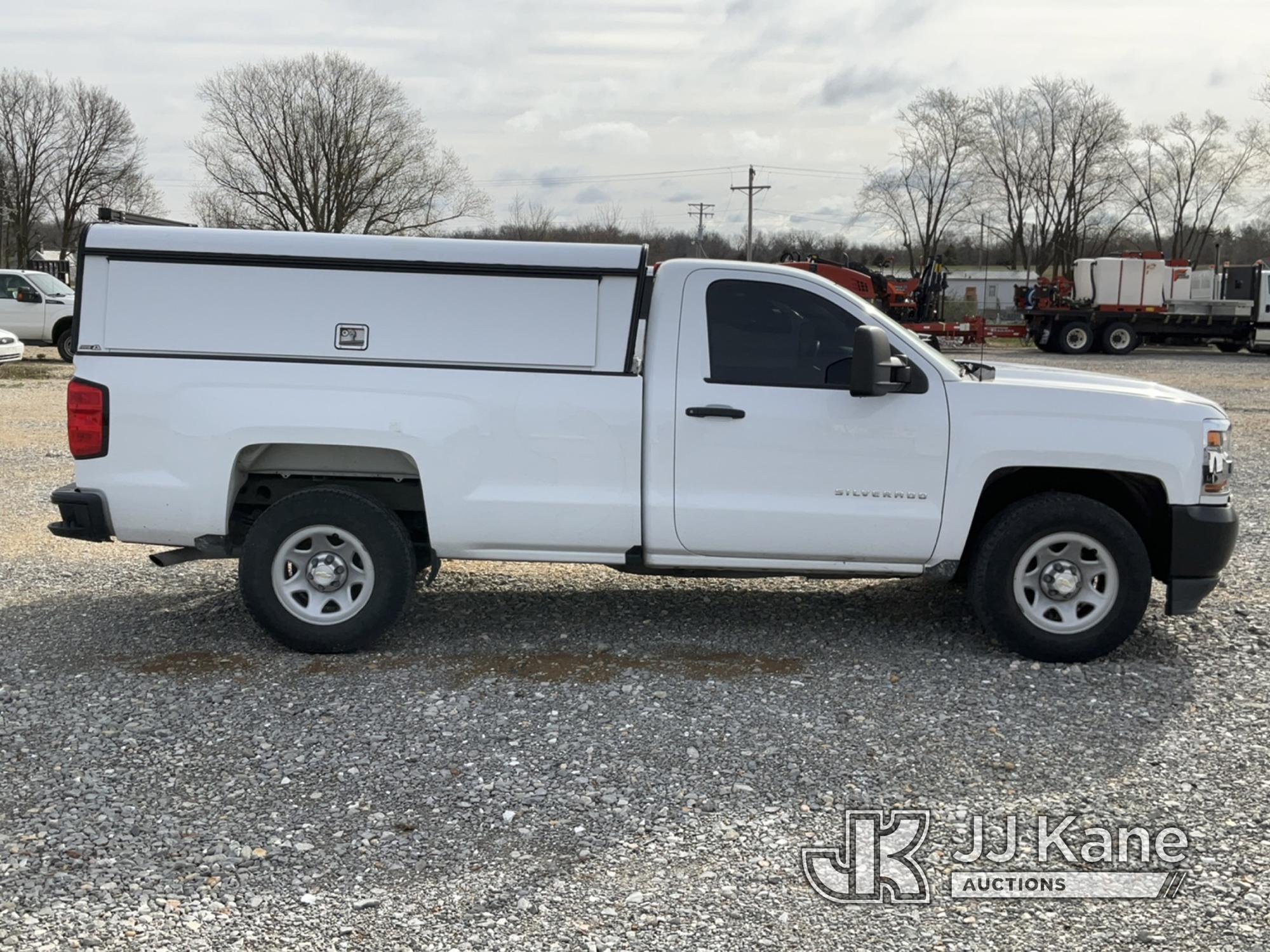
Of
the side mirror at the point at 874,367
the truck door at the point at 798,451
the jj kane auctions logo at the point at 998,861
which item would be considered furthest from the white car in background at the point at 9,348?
the jj kane auctions logo at the point at 998,861

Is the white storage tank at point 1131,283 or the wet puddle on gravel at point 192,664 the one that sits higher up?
the white storage tank at point 1131,283

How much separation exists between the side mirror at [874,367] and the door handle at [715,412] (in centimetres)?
55

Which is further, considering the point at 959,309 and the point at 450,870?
the point at 959,309

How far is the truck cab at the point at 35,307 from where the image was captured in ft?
74.7

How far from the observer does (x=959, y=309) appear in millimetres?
51406

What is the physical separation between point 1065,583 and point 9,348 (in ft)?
64.8

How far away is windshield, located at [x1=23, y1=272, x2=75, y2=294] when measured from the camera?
22844 millimetres

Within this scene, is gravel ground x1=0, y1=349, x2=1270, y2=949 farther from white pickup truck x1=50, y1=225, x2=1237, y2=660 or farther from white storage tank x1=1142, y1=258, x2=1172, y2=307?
white storage tank x1=1142, y1=258, x2=1172, y2=307

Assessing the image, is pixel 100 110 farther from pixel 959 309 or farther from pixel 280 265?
pixel 280 265

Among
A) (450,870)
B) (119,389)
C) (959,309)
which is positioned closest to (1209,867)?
(450,870)

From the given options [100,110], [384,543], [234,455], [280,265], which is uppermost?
[100,110]

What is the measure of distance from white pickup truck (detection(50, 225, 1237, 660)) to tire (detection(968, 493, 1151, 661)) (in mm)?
13

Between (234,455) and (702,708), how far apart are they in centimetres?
251

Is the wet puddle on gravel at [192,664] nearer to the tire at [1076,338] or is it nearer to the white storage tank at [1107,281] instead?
the tire at [1076,338]
